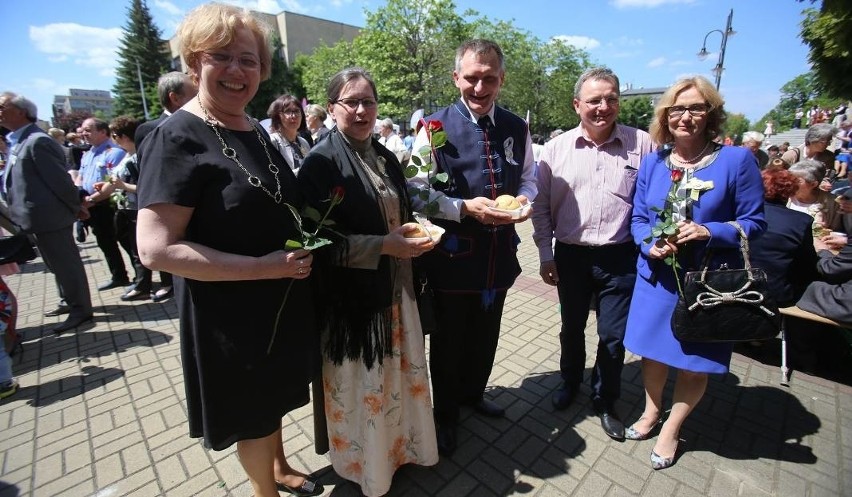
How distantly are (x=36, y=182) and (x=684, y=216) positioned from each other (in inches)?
216

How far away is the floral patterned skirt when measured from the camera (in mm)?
1980

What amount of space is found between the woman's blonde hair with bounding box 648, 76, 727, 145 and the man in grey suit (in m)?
5.26

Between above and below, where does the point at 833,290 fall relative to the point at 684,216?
below

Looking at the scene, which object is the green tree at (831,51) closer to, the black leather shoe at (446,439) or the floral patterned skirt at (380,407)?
the black leather shoe at (446,439)

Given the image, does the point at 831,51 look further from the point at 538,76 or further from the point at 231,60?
the point at 538,76

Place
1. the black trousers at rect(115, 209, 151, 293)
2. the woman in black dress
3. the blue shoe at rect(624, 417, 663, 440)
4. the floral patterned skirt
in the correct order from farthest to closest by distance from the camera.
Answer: the black trousers at rect(115, 209, 151, 293)
the blue shoe at rect(624, 417, 663, 440)
the floral patterned skirt
the woman in black dress

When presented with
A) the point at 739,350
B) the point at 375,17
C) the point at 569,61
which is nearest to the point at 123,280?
the point at 739,350

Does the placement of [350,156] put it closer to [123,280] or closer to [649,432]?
[649,432]

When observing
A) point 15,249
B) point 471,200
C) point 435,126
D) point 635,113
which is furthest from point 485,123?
point 635,113

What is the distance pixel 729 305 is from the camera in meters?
2.07

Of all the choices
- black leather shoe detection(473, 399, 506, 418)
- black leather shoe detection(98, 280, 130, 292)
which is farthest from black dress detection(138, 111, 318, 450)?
black leather shoe detection(98, 280, 130, 292)

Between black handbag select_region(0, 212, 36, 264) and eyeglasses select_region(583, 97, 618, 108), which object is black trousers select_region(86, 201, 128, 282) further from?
eyeglasses select_region(583, 97, 618, 108)

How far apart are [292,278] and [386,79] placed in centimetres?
2402

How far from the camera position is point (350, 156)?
71.2 inches
